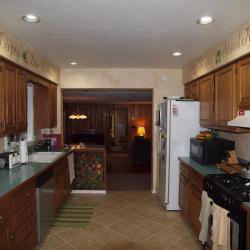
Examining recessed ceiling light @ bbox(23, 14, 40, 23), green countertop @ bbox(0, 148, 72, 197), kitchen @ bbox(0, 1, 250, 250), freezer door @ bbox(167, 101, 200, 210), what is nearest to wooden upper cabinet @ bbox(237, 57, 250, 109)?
kitchen @ bbox(0, 1, 250, 250)

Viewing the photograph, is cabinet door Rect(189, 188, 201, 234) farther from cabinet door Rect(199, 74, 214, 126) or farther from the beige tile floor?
cabinet door Rect(199, 74, 214, 126)

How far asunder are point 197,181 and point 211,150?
578mm

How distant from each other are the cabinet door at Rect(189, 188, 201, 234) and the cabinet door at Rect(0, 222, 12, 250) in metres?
2.07

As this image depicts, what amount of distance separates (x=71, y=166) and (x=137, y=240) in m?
2.00

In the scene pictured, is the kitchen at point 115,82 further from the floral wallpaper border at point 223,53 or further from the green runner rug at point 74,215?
the green runner rug at point 74,215

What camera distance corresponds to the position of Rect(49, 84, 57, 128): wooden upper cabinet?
4.51 meters

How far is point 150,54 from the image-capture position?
3.80 metres

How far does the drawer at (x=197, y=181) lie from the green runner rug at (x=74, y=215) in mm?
1634

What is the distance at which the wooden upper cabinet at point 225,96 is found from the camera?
2852 mm

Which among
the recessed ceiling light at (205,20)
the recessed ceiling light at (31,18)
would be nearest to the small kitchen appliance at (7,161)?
the recessed ceiling light at (31,18)

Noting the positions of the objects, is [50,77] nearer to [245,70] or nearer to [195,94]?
[195,94]

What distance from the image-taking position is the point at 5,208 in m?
2.09

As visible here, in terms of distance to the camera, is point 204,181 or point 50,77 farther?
point 50,77

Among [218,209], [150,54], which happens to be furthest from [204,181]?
[150,54]
